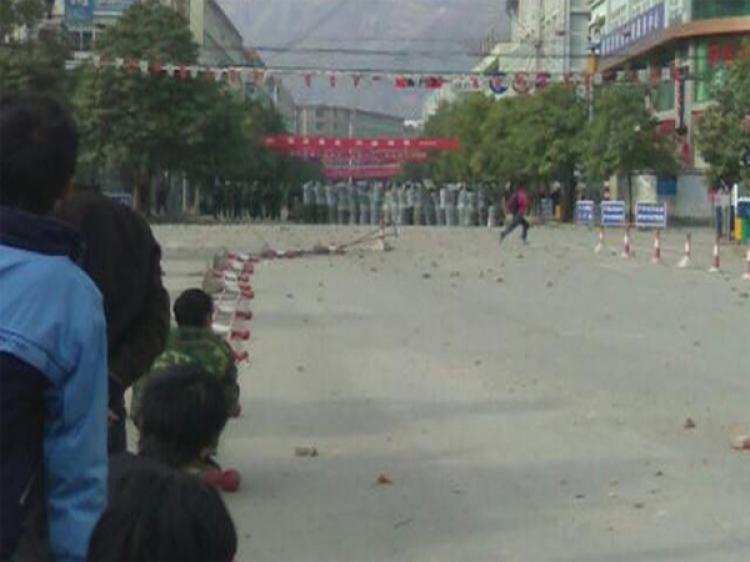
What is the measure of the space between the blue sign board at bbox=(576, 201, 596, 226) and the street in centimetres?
4772

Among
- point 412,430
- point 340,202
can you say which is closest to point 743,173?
point 340,202

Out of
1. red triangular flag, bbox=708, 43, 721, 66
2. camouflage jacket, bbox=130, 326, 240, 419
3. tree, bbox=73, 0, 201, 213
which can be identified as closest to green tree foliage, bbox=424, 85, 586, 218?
red triangular flag, bbox=708, 43, 721, 66

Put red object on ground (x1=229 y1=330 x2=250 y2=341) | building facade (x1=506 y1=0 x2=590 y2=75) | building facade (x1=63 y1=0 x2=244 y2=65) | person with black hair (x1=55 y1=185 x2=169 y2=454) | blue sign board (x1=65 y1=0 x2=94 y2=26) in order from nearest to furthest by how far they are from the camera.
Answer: person with black hair (x1=55 y1=185 x2=169 y2=454)
red object on ground (x1=229 y1=330 x2=250 y2=341)
building facade (x1=63 y1=0 x2=244 y2=65)
blue sign board (x1=65 y1=0 x2=94 y2=26)
building facade (x1=506 y1=0 x2=590 y2=75)

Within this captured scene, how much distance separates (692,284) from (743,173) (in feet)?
86.6

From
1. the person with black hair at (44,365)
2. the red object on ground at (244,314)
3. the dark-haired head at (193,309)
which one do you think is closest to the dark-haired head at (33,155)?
the person with black hair at (44,365)

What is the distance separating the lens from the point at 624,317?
22891 millimetres

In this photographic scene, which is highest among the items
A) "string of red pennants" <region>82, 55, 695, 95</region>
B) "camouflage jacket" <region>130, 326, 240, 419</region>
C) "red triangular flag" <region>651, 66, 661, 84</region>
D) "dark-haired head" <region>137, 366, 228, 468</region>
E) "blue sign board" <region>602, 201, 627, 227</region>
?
"red triangular flag" <region>651, 66, 661, 84</region>

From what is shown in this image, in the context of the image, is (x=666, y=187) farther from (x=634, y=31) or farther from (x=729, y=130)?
(x=729, y=130)

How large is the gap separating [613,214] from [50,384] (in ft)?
206

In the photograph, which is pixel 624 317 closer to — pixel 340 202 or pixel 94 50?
pixel 94 50

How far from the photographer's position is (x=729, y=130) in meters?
56.2

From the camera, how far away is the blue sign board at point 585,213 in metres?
75.1

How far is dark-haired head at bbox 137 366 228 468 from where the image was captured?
13.6 ft

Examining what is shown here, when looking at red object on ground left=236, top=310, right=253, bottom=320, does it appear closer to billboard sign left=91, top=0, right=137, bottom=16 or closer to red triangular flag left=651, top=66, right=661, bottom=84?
red triangular flag left=651, top=66, right=661, bottom=84
